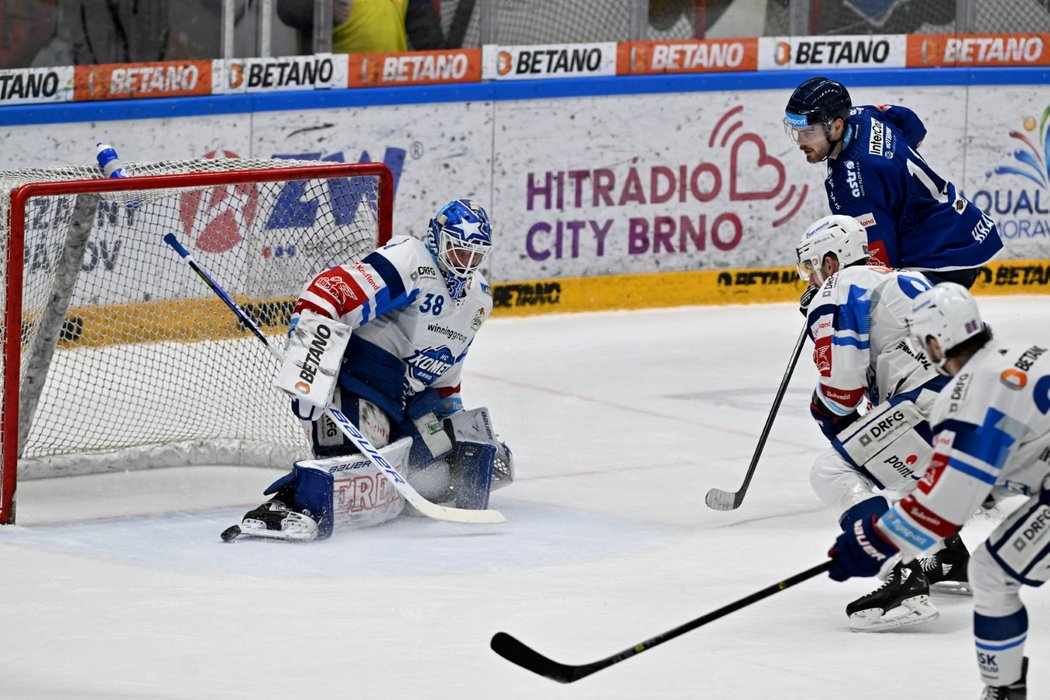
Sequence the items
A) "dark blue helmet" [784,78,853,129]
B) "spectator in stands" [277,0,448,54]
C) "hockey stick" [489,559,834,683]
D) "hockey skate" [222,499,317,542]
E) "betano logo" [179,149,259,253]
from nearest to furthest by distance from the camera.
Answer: "hockey stick" [489,559,834,683] < "hockey skate" [222,499,317,542] < "dark blue helmet" [784,78,853,129] < "betano logo" [179,149,259,253] < "spectator in stands" [277,0,448,54]

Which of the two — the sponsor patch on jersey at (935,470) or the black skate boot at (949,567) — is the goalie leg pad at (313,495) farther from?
the sponsor patch on jersey at (935,470)

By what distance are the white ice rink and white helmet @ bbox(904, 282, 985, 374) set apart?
2.87ft

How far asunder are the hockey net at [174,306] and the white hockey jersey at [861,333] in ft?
5.89

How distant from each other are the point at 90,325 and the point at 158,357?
252 millimetres

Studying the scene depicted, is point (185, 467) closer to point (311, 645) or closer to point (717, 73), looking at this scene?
point (311, 645)

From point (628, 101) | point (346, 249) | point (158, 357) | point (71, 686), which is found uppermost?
point (628, 101)

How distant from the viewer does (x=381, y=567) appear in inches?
187

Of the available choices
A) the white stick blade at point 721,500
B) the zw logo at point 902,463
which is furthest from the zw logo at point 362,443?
the zw logo at point 902,463

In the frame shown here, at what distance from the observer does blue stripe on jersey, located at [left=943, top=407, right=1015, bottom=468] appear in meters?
3.20

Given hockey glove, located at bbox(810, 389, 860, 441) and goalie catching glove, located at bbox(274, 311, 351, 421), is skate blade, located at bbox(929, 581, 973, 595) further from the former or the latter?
goalie catching glove, located at bbox(274, 311, 351, 421)

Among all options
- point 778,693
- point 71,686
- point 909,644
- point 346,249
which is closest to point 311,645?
point 71,686

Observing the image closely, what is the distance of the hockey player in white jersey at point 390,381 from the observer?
495cm

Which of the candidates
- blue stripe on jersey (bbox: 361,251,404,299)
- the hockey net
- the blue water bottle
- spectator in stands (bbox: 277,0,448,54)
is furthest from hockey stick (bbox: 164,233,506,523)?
spectator in stands (bbox: 277,0,448,54)

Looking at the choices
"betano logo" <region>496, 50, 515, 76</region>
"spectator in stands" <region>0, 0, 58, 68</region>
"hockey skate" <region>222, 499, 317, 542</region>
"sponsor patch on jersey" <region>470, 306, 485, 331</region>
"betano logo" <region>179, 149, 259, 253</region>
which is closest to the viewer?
"hockey skate" <region>222, 499, 317, 542</region>
